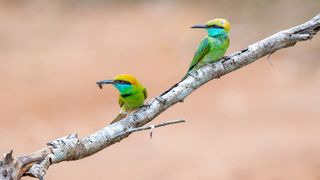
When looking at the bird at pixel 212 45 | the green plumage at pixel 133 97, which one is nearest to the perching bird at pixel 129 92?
the green plumage at pixel 133 97

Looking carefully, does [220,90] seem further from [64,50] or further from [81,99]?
[64,50]

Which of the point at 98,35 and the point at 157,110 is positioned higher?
the point at 98,35

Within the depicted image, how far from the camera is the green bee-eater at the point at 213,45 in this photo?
3311 mm

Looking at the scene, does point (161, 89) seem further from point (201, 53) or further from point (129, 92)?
point (129, 92)

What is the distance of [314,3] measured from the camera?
9.36 m

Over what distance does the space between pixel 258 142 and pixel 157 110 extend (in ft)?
14.3

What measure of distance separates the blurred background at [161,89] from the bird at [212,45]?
123 inches

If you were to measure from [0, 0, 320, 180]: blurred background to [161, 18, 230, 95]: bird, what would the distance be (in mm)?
3116

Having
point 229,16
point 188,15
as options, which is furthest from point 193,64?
point 188,15

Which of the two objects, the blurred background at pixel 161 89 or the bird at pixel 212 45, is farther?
the blurred background at pixel 161 89

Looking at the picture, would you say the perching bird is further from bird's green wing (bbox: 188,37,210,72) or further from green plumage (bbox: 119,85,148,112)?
bird's green wing (bbox: 188,37,210,72)

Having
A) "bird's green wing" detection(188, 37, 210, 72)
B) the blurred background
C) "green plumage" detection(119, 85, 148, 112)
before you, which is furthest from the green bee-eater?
the blurred background

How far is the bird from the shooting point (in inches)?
130

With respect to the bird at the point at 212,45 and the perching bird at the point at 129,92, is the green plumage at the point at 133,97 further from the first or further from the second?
the bird at the point at 212,45
